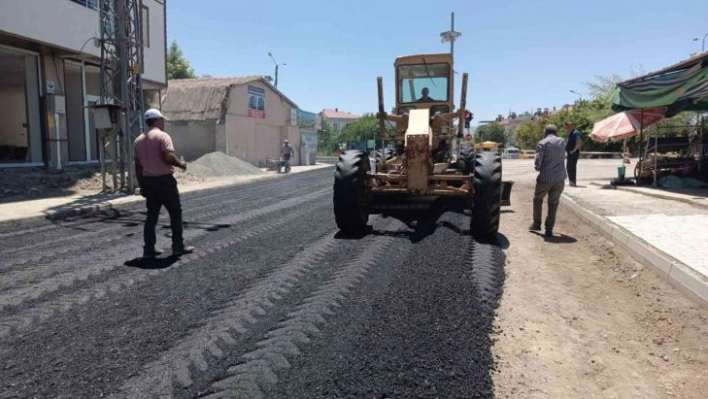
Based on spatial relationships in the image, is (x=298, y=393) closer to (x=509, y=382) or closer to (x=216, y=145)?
(x=509, y=382)

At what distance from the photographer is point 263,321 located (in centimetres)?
374

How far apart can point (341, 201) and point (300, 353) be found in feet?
13.3

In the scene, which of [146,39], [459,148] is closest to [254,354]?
[459,148]

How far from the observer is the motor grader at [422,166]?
6832 mm

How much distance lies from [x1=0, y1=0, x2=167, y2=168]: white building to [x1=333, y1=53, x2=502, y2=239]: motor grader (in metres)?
9.17

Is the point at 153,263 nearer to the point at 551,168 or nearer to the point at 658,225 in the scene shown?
the point at 551,168

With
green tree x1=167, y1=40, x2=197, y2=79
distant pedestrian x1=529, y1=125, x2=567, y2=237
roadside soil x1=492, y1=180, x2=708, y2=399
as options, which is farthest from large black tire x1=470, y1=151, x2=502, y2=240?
green tree x1=167, y1=40, x2=197, y2=79

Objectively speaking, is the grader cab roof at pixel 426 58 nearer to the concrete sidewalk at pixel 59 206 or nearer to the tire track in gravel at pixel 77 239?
the tire track in gravel at pixel 77 239

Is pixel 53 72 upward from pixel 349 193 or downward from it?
upward

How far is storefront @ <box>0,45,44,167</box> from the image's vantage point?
14.9 metres

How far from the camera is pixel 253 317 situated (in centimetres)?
382

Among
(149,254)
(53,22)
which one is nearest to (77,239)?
(149,254)

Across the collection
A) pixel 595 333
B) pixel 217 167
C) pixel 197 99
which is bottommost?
pixel 595 333

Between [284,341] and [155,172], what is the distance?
310 cm
